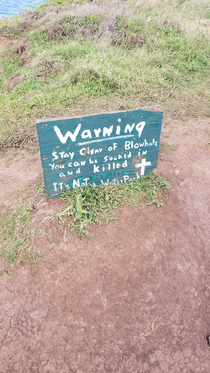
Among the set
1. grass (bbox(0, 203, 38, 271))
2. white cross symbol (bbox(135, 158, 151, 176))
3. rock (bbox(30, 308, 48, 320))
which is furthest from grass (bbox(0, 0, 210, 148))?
rock (bbox(30, 308, 48, 320))

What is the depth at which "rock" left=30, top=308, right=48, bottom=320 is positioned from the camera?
187 centimetres

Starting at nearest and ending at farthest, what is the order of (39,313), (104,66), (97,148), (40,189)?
1. (39,313)
2. (97,148)
3. (40,189)
4. (104,66)

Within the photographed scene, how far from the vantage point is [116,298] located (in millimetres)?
1972

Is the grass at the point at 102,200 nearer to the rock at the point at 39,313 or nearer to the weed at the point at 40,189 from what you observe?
the weed at the point at 40,189

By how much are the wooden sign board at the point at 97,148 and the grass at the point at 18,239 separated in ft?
1.03

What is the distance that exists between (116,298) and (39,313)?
1.84ft

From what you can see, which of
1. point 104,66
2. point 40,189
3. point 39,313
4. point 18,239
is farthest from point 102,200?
point 104,66

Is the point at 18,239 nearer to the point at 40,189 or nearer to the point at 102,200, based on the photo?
the point at 40,189

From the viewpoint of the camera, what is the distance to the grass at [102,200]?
7.76 ft

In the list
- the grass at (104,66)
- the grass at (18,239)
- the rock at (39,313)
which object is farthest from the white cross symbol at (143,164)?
the grass at (104,66)

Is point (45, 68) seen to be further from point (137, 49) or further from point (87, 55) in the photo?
point (137, 49)

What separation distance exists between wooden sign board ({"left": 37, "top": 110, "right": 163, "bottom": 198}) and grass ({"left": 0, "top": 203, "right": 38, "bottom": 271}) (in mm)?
315

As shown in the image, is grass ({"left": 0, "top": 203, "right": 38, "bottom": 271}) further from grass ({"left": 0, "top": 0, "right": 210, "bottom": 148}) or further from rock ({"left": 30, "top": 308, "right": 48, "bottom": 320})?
grass ({"left": 0, "top": 0, "right": 210, "bottom": 148})

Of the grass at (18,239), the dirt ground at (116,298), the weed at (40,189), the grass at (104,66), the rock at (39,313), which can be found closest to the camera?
the dirt ground at (116,298)
